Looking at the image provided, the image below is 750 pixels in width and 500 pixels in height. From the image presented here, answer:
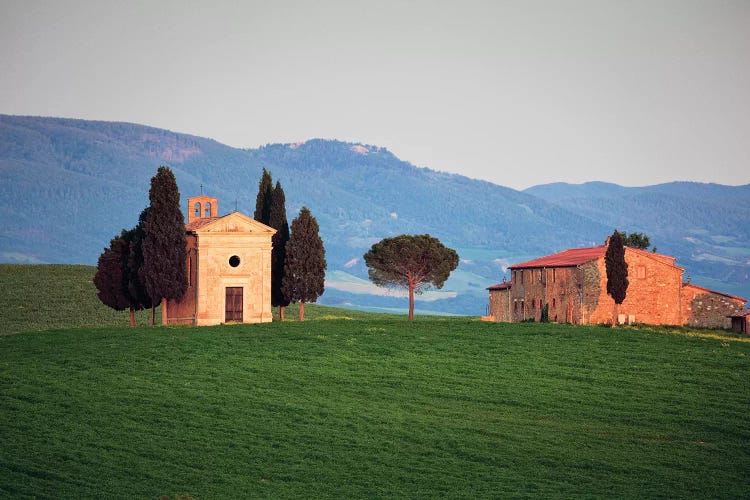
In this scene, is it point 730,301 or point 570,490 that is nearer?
point 570,490

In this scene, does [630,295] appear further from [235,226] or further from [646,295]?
[235,226]

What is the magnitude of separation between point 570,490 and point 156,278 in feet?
133

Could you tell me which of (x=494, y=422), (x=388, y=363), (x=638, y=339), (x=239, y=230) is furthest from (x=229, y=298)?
(x=494, y=422)

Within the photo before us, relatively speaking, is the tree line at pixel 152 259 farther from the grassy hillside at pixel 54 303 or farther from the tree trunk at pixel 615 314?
the tree trunk at pixel 615 314

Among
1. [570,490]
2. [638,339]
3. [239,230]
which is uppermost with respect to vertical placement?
[239,230]

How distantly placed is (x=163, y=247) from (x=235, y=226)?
473 centimetres

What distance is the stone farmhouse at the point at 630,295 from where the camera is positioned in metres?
81.5

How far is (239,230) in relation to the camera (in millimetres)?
70500

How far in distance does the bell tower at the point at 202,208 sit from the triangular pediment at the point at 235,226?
24.3 feet

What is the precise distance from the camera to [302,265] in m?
74.0

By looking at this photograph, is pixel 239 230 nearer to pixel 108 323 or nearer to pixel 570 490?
pixel 108 323

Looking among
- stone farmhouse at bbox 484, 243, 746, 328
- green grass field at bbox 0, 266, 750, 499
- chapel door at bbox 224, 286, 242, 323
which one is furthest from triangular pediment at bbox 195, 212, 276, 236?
stone farmhouse at bbox 484, 243, 746, 328

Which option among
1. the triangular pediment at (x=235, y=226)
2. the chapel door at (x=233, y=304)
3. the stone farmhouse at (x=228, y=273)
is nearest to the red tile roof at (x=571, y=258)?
the stone farmhouse at (x=228, y=273)

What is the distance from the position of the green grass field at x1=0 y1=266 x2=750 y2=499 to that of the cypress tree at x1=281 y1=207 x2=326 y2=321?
1094cm
